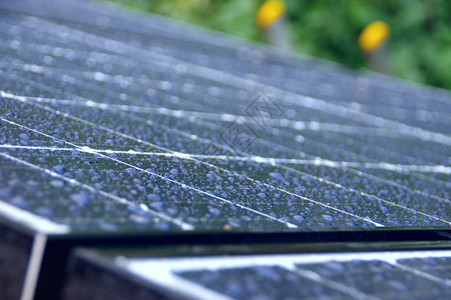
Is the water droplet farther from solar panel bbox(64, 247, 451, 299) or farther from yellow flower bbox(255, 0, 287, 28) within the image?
yellow flower bbox(255, 0, 287, 28)

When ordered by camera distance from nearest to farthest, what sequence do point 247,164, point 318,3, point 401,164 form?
point 247,164 < point 401,164 < point 318,3

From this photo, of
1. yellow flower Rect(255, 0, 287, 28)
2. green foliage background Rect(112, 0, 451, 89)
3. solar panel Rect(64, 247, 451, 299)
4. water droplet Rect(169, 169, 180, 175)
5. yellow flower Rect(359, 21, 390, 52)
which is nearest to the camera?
solar panel Rect(64, 247, 451, 299)

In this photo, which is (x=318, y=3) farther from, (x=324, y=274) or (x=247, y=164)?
(x=324, y=274)

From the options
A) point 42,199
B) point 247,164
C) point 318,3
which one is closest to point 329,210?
point 247,164

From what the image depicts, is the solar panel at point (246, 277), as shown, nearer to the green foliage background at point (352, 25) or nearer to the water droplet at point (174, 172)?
the water droplet at point (174, 172)

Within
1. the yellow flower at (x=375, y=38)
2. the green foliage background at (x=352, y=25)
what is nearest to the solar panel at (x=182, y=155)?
the yellow flower at (x=375, y=38)

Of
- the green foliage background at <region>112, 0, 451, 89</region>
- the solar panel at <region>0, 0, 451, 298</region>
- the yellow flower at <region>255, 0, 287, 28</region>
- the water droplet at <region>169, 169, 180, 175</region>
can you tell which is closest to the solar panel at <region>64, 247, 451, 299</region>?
the solar panel at <region>0, 0, 451, 298</region>

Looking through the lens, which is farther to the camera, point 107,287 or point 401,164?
point 401,164
